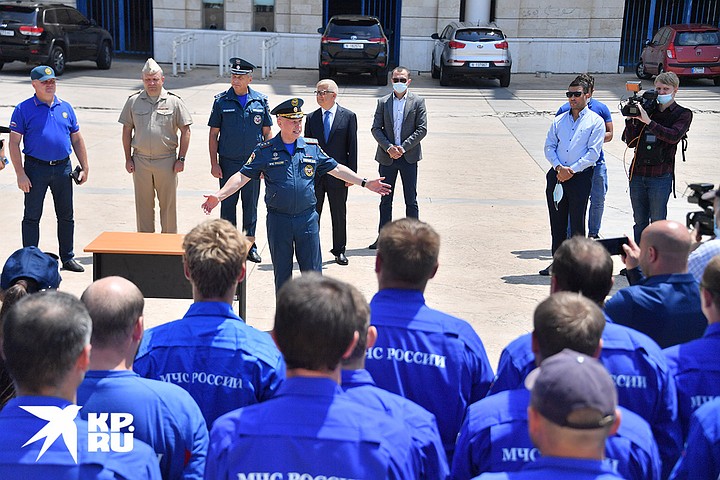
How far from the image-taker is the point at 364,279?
8250mm

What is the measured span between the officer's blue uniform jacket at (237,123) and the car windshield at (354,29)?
1516 centimetres

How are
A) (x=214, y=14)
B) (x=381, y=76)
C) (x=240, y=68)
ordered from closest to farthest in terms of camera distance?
(x=240, y=68) < (x=381, y=76) < (x=214, y=14)

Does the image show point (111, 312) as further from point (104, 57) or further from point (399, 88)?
point (104, 57)

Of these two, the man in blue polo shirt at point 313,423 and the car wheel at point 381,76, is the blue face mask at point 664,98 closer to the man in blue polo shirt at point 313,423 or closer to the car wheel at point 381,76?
the man in blue polo shirt at point 313,423

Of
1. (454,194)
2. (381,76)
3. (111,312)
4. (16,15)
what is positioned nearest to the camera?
(111,312)

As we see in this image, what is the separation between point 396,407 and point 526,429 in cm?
43

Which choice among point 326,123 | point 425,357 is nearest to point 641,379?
point 425,357

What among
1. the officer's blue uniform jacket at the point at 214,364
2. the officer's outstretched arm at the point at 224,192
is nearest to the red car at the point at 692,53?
the officer's outstretched arm at the point at 224,192

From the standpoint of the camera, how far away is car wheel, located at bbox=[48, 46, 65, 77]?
2269 centimetres

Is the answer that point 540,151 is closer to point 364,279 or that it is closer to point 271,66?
point 364,279

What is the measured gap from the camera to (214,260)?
3668mm

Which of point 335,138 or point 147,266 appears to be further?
point 335,138

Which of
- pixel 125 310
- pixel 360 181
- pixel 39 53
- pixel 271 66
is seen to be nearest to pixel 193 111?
pixel 39 53

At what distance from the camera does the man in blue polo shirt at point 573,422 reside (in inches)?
88.7
